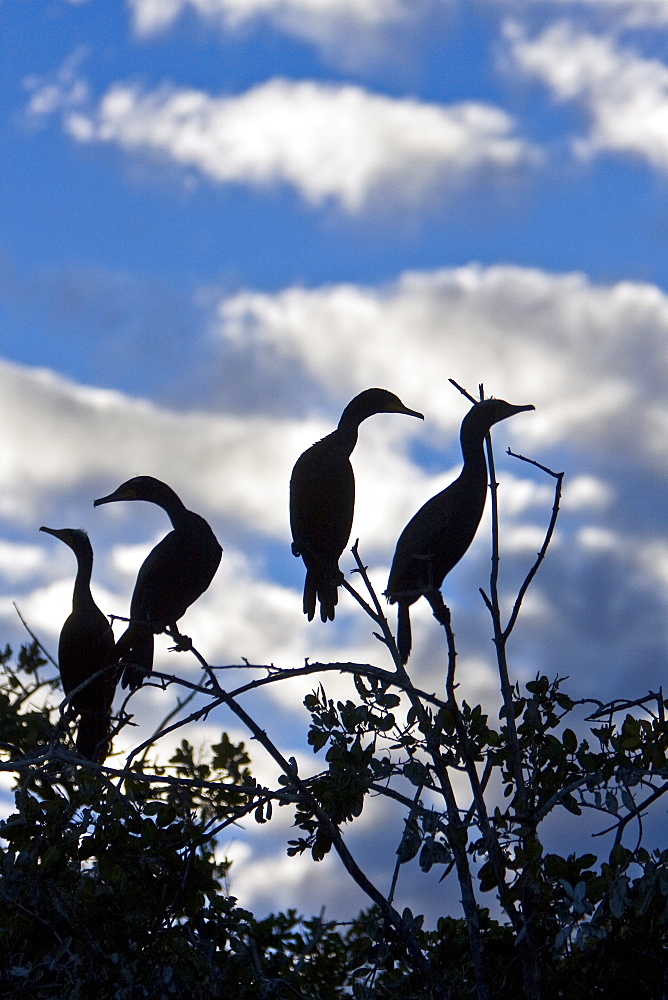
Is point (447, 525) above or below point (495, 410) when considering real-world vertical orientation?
below

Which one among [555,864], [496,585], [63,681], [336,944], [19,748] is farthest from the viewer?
[63,681]

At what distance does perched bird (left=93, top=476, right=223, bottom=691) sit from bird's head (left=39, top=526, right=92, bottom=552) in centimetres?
103

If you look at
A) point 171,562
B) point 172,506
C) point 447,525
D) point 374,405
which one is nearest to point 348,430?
point 374,405

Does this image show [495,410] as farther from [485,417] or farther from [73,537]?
[73,537]

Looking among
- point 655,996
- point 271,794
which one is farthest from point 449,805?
point 655,996

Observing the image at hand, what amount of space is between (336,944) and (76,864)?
1.69m

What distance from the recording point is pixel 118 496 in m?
5.46

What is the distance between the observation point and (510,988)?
398cm

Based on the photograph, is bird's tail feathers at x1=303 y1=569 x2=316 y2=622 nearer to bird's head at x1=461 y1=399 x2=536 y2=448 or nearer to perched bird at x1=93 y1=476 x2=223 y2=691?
perched bird at x1=93 y1=476 x2=223 y2=691

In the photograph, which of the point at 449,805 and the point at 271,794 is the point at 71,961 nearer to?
the point at 271,794

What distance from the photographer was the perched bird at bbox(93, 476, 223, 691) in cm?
538

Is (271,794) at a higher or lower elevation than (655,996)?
higher

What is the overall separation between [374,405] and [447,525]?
779mm

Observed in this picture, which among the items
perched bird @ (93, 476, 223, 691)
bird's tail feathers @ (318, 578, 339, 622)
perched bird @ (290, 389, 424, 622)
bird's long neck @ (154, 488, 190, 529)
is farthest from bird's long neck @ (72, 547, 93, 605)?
bird's tail feathers @ (318, 578, 339, 622)
